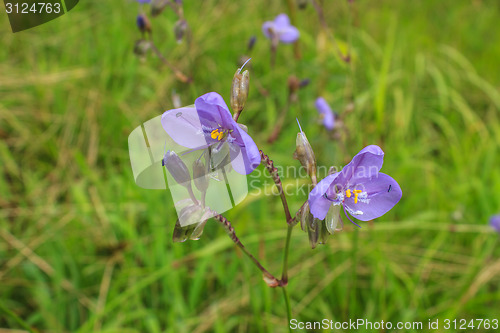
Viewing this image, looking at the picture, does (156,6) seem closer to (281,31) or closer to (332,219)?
(281,31)

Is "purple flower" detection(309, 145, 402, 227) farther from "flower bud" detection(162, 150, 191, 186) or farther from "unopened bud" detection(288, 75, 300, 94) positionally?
"unopened bud" detection(288, 75, 300, 94)

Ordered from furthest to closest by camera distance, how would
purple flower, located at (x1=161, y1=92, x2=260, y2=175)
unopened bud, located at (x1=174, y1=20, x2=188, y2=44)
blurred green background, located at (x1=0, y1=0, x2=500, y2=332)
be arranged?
blurred green background, located at (x1=0, y1=0, x2=500, y2=332), unopened bud, located at (x1=174, y1=20, x2=188, y2=44), purple flower, located at (x1=161, y1=92, x2=260, y2=175)

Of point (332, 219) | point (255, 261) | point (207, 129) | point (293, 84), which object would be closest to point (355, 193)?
point (332, 219)

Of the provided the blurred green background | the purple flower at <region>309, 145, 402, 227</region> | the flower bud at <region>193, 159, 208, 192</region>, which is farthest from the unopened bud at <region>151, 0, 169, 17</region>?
the purple flower at <region>309, 145, 402, 227</region>

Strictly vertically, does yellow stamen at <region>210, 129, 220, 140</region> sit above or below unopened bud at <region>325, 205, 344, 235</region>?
above

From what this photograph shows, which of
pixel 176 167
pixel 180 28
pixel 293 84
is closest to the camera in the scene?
pixel 176 167

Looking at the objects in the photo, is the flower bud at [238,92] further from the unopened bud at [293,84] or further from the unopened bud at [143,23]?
the unopened bud at [293,84]
